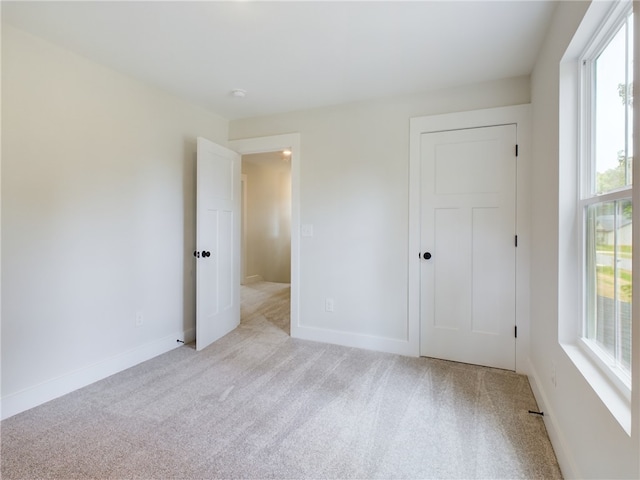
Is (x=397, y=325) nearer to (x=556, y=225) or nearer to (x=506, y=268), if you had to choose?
(x=506, y=268)

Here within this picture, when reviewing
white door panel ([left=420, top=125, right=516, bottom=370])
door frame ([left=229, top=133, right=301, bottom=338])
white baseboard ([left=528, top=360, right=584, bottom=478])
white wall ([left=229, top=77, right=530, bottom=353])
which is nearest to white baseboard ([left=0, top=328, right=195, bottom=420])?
door frame ([left=229, top=133, right=301, bottom=338])

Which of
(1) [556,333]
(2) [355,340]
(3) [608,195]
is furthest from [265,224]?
(3) [608,195]

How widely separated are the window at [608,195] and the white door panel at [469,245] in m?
0.99

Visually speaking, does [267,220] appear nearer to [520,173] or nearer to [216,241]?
[216,241]

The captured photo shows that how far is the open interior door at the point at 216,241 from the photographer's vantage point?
2865 millimetres

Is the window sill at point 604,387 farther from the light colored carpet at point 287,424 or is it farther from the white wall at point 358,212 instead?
the white wall at point 358,212

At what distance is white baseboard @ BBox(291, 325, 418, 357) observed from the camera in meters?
2.80

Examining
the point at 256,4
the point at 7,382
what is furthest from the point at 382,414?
the point at 256,4

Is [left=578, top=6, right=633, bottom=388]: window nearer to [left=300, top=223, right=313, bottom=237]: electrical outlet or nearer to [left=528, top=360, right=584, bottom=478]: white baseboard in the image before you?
[left=528, top=360, right=584, bottom=478]: white baseboard

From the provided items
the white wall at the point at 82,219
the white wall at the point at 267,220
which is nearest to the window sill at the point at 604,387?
the white wall at the point at 82,219

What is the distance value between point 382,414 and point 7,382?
7.47ft

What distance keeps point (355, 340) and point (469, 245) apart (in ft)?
4.51

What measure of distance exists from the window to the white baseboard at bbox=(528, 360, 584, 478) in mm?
499

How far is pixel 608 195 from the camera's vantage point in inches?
48.5
